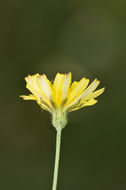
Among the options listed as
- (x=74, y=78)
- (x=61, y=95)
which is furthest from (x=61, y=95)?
(x=74, y=78)

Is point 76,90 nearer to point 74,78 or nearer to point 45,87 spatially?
point 45,87

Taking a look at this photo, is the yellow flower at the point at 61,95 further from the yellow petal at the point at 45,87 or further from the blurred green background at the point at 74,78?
the blurred green background at the point at 74,78

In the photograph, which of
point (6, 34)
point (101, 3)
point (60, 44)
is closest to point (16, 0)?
point (6, 34)

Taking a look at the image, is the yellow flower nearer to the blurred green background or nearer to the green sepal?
the green sepal

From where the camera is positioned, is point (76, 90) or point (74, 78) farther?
point (74, 78)

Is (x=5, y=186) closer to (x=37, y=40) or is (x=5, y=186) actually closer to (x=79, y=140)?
(x=79, y=140)

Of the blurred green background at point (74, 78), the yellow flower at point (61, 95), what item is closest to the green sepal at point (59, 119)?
the yellow flower at point (61, 95)
